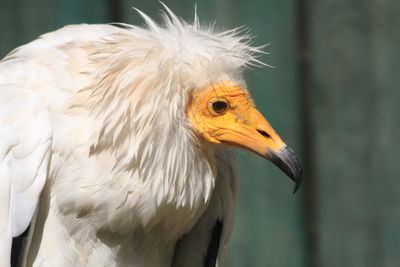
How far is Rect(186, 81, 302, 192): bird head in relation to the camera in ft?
9.09

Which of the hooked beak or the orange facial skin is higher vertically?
the orange facial skin

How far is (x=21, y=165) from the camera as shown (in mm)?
2629

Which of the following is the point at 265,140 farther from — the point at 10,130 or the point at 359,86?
the point at 359,86

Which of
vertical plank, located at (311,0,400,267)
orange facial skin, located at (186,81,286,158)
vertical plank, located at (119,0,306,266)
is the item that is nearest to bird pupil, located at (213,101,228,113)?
orange facial skin, located at (186,81,286,158)

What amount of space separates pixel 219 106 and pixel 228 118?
66 mm

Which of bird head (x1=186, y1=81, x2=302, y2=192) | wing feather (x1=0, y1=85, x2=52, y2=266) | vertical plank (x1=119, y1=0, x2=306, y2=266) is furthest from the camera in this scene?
vertical plank (x1=119, y1=0, x2=306, y2=266)

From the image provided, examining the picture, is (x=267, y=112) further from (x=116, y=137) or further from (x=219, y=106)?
(x=116, y=137)

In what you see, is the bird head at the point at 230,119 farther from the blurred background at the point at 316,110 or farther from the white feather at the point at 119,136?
the blurred background at the point at 316,110

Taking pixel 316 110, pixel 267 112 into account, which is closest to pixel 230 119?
pixel 267 112

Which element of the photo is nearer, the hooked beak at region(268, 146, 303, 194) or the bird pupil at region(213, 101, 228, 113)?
the hooked beak at region(268, 146, 303, 194)

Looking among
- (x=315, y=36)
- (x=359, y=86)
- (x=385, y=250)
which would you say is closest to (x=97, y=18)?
(x=315, y=36)

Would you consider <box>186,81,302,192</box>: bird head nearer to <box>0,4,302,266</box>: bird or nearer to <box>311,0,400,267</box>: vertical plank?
<box>0,4,302,266</box>: bird

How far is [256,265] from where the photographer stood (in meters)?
4.95

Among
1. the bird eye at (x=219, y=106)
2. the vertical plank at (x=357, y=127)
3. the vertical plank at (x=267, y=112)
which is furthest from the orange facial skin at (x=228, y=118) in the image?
the vertical plank at (x=357, y=127)
